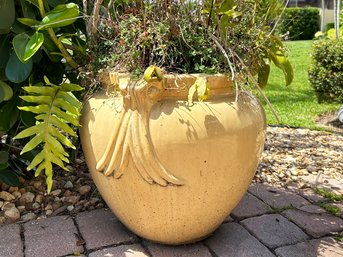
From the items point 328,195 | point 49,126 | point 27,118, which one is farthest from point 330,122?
point 49,126

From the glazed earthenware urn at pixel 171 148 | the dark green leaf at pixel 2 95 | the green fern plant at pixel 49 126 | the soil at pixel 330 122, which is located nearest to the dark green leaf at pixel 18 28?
the dark green leaf at pixel 2 95

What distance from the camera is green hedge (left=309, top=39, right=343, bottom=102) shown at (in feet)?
18.7

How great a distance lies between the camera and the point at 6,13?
197cm

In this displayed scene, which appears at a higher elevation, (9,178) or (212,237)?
(9,178)

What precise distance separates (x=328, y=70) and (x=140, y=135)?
191 inches

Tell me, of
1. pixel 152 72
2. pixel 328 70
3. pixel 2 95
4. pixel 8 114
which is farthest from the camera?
pixel 328 70

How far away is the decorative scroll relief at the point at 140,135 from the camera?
1708 millimetres

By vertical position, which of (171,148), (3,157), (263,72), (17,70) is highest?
(17,70)

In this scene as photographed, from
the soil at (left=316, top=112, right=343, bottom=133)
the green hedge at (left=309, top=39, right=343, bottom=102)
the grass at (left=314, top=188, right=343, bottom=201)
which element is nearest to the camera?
the grass at (left=314, top=188, right=343, bottom=201)

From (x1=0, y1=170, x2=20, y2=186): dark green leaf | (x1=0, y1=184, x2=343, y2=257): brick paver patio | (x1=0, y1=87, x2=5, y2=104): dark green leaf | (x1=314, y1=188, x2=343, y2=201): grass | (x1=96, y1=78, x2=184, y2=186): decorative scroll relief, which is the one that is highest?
(x1=0, y1=87, x2=5, y2=104): dark green leaf

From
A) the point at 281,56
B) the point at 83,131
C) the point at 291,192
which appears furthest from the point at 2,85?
the point at 291,192

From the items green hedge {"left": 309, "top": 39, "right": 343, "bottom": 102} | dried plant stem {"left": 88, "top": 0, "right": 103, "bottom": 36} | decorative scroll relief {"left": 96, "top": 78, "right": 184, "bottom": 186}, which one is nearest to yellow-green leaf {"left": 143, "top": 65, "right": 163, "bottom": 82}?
decorative scroll relief {"left": 96, "top": 78, "right": 184, "bottom": 186}

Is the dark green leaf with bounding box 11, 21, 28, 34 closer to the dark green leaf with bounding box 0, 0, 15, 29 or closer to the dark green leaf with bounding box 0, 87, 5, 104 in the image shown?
the dark green leaf with bounding box 0, 0, 15, 29

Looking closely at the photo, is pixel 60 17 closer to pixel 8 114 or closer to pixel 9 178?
pixel 8 114
